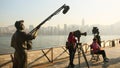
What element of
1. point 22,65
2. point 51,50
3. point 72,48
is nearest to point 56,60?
point 51,50

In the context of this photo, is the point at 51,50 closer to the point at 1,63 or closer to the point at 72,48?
the point at 72,48

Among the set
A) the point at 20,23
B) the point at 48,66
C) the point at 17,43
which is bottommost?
the point at 48,66

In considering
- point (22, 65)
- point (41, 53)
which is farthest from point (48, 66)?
point (22, 65)

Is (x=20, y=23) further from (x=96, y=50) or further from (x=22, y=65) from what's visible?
(x=96, y=50)

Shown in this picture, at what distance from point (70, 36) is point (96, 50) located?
3187 millimetres

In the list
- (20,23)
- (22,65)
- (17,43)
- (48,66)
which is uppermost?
(20,23)

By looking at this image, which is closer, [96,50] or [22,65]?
[22,65]

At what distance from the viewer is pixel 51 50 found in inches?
577

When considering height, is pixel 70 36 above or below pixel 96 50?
above

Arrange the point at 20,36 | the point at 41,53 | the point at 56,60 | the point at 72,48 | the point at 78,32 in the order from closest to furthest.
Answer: the point at 20,36
the point at 78,32
the point at 72,48
the point at 41,53
the point at 56,60

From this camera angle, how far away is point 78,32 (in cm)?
1059

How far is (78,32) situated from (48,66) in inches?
134

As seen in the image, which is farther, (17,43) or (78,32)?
(78,32)

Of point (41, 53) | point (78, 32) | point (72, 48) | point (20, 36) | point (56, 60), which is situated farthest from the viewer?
point (56, 60)
